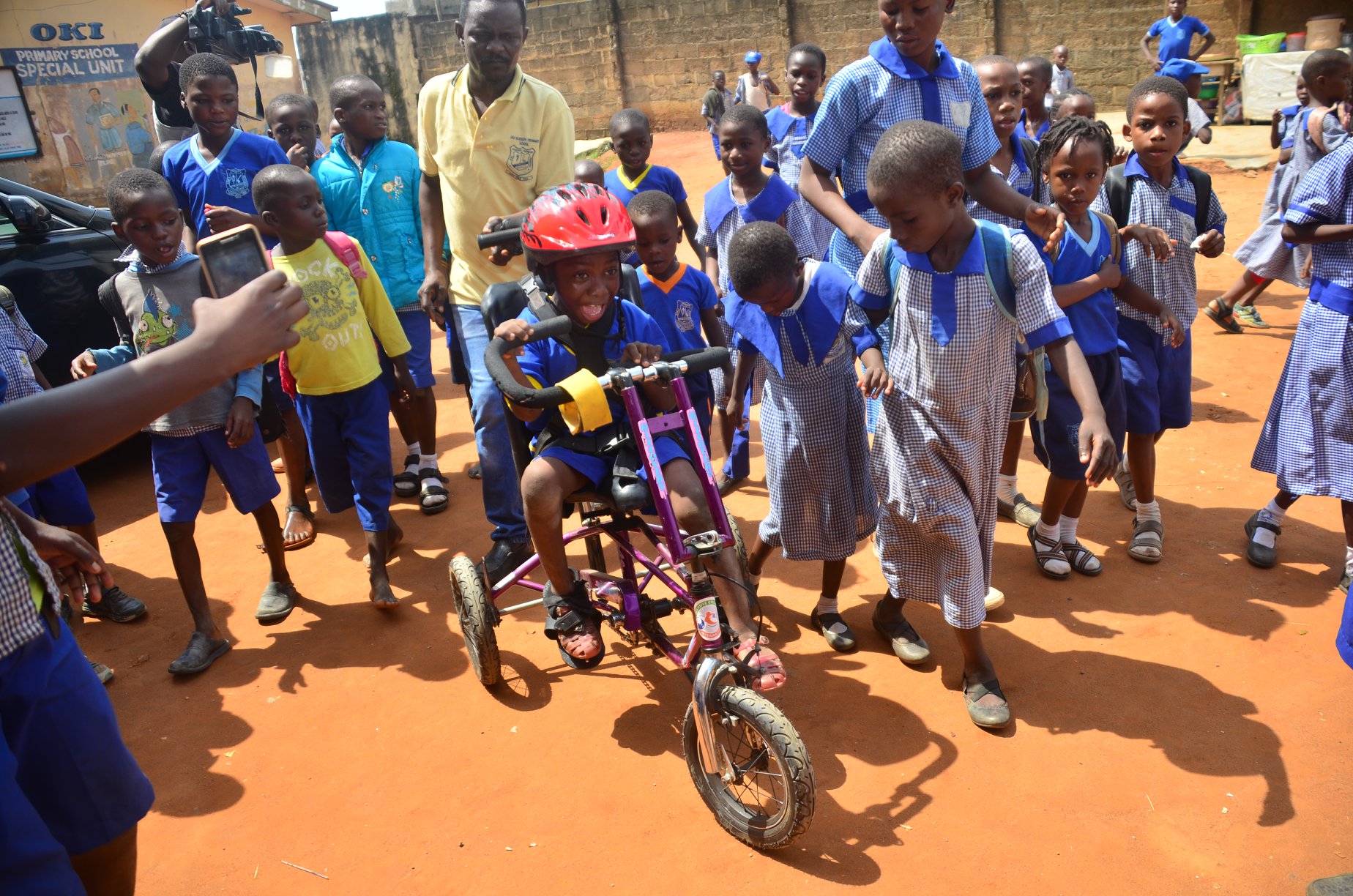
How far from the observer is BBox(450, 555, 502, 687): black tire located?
3781 mm

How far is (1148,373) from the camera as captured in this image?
14.3ft

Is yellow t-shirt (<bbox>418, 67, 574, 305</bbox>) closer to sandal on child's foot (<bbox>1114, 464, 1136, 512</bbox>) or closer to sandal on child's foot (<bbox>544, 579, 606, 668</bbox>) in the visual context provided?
sandal on child's foot (<bbox>544, 579, 606, 668</bbox>)

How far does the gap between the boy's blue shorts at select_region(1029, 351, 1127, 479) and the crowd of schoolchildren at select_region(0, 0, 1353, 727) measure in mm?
13

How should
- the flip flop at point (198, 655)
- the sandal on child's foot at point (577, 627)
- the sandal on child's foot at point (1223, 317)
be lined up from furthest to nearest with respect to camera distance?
the sandal on child's foot at point (1223, 317) < the flip flop at point (198, 655) < the sandal on child's foot at point (577, 627)

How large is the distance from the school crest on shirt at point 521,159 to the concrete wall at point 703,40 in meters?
16.9

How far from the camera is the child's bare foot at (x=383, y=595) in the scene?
179 inches

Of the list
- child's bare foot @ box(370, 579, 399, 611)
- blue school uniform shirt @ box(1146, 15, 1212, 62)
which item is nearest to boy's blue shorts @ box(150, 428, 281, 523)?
child's bare foot @ box(370, 579, 399, 611)

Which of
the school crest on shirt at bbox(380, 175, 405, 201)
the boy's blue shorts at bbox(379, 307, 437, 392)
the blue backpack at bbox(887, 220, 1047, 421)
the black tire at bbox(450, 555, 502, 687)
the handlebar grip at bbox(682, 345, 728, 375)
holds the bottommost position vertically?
the black tire at bbox(450, 555, 502, 687)

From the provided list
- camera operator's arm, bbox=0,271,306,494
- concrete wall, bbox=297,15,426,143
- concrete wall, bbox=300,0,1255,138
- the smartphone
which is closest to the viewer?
camera operator's arm, bbox=0,271,306,494

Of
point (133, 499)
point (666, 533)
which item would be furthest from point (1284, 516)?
point (133, 499)

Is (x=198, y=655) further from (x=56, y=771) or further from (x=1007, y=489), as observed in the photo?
(x=1007, y=489)

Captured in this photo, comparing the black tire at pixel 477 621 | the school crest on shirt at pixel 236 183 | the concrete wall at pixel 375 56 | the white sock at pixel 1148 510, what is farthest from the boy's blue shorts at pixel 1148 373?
the concrete wall at pixel 375 56

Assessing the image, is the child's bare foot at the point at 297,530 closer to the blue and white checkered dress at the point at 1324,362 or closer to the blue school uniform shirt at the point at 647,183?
the blue school uniform shirt at the point at 647,183

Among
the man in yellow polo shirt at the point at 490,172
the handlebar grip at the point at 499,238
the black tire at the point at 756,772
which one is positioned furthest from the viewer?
the man in yellow polo shirt at the point at 490,172
